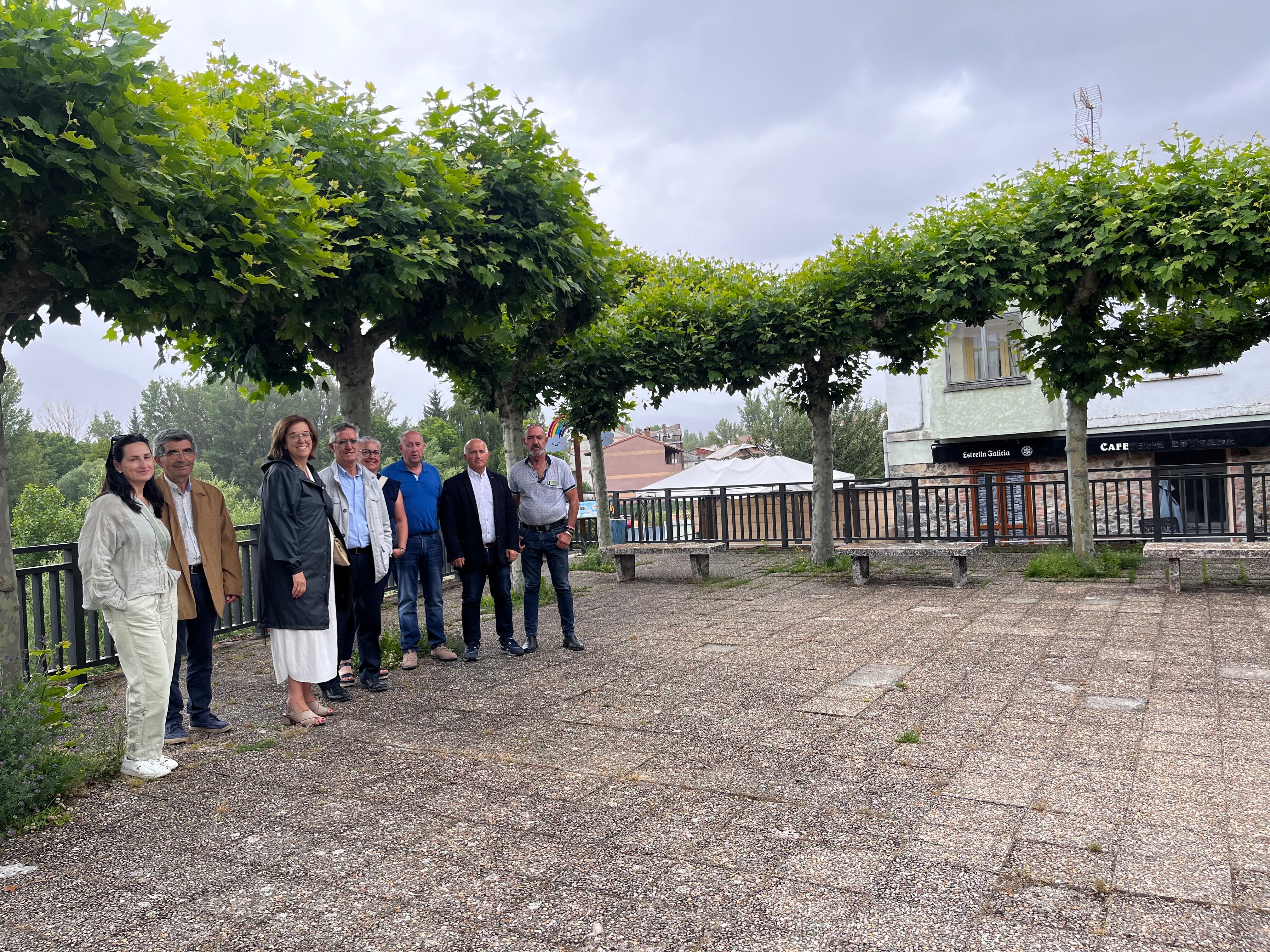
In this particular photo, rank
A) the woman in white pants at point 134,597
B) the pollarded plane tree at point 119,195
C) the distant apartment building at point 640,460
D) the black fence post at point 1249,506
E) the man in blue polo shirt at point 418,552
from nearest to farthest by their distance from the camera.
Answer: the pollarded plane tree at point 119,195 → the woman in white pants at point 134,597 → the man in blue polo shirt at point 418,552 → the black fence post at point 1249,506 → the distant apartment building at point 640,460

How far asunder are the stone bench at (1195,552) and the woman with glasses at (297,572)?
27.0 ft

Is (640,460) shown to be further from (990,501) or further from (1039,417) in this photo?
(990,501)

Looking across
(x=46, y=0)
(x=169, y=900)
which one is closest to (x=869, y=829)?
(x=169, y=900)

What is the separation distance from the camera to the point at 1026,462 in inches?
912

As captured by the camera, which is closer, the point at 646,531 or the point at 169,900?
the point at 169,900

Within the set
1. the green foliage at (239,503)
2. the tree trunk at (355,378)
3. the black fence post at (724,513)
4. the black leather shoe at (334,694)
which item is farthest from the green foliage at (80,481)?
the black leather shoe at (334,694)

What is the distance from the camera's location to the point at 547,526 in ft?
23.9

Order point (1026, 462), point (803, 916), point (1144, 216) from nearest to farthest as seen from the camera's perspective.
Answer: point (803, 916) → point (1144, 216) → point (1026, 462)

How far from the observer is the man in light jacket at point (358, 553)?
230 inches

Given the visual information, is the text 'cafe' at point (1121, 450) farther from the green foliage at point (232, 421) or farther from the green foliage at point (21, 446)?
the green foliage at point (232, 421)

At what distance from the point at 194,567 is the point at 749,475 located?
53.2 ft

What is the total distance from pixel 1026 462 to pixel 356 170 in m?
21.1

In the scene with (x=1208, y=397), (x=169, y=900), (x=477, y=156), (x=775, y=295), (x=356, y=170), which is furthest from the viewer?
(x=1208, y=397)

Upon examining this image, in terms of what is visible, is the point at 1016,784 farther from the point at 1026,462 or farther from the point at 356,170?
the point at 1026,462
